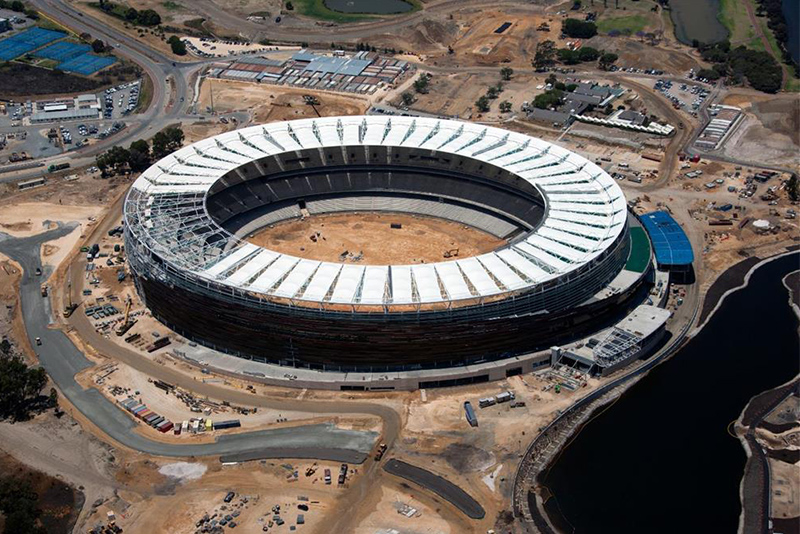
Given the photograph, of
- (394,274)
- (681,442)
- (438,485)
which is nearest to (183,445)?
(438,485)

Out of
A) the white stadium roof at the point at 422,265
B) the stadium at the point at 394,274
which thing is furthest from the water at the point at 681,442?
the white stadium roof at the point at 422,265

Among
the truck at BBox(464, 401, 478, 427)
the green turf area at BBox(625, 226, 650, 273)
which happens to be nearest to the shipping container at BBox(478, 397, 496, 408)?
the truck at BBox(464, 401, 478, 427)

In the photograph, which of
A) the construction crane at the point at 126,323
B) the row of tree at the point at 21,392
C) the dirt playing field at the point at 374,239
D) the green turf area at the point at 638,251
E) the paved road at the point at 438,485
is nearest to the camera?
the paved road at the point at 438,485

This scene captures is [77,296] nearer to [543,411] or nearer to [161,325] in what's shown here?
[161,325]

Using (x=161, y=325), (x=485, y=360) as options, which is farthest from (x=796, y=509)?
(x=161, y=325)

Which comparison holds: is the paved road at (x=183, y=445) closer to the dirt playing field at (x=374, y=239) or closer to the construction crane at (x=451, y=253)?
the dirt playing field at (x=374, y=239)

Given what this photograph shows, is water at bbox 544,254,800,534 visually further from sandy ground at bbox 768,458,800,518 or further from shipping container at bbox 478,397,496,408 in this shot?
shipping container at bbox 478,397,496,408
